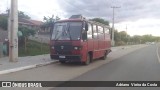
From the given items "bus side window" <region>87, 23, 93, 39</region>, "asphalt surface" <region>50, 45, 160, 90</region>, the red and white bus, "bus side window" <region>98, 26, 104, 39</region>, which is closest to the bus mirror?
the red and white bus

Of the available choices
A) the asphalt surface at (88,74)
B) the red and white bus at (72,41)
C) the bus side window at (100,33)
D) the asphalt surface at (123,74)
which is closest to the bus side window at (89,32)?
the red and white bus at (72,41)

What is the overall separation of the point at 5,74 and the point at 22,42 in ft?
54.5

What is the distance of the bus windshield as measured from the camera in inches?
812

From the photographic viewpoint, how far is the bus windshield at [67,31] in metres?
20.6

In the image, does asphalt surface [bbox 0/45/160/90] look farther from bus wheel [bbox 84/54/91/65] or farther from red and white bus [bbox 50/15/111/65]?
bus wheel [bbox 84/54/91/65]

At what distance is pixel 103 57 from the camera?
27.9m

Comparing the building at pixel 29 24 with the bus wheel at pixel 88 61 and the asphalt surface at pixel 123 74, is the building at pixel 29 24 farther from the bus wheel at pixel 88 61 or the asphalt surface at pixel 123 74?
the asphalt surface at pixel 123 74

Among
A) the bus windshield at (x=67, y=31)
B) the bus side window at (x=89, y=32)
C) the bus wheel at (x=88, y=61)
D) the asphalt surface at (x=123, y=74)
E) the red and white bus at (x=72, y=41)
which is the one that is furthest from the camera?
the bus side window at (x=89, y=32)

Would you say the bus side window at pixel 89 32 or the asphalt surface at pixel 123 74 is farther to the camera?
the bus side window at pixel 89 32

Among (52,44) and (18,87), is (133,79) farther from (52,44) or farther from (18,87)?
(52,44)

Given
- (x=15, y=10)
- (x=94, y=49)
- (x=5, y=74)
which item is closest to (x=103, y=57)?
(x=94, y=49)

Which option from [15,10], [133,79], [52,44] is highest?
[15,10]

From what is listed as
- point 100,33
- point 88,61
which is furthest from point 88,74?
point 100,33

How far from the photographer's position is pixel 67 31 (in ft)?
68.4
